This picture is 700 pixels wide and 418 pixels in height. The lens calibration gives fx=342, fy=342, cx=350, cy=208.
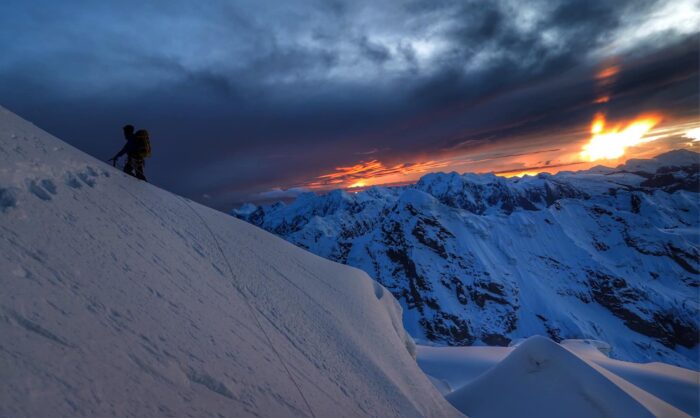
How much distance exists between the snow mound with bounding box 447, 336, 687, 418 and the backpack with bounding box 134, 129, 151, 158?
16395 mm

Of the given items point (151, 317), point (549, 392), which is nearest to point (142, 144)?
point (151, 317)

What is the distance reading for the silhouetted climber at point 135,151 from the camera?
9.87 meters

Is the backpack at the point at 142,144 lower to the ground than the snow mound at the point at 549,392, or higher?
higher

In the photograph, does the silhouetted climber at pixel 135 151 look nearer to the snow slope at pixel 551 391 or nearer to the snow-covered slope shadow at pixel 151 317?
the snow-covered slope shadow at pixel 151 317

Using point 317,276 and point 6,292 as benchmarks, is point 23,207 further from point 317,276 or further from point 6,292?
point 317,276

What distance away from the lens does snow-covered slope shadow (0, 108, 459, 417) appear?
322 cm

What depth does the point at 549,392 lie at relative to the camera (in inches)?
561

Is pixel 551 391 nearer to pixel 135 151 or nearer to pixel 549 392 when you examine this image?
pixel 549 392

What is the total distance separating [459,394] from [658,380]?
19.6 metres

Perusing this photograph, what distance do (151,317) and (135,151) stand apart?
23.8 feet

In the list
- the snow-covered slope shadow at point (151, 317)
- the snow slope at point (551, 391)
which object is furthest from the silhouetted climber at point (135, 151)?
the snow slope at point (551, 391)

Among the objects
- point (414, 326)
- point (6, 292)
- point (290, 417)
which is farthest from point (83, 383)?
point (414, 326)

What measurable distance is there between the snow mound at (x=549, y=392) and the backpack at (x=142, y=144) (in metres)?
16.4

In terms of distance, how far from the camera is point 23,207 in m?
4.77
